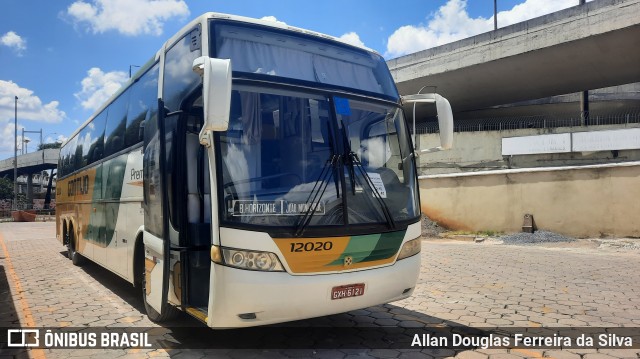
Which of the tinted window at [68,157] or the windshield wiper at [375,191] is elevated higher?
the tinted window at [68,157]

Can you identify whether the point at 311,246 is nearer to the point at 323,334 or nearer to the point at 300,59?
the point at 323,334

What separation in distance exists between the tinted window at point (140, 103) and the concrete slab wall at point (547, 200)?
45.0 feet

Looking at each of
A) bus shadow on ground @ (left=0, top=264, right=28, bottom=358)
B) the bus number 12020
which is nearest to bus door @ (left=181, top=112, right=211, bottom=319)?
the bus number 12020

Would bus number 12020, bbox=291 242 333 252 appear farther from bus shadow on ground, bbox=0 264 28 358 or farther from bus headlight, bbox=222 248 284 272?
bus shadow on ground, bbox=0 264 28 358

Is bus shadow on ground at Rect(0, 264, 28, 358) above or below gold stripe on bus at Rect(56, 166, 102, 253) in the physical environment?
below

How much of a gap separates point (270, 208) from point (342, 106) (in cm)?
138

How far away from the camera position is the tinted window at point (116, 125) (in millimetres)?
6758

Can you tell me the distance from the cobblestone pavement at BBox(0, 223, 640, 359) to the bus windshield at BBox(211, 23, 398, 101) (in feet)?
9.31

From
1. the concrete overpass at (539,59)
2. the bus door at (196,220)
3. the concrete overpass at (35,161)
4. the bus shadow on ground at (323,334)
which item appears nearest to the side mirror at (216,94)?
the bus door at (196,220)

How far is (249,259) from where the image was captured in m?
3.82

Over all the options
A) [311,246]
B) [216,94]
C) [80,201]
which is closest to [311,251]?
[311,246]

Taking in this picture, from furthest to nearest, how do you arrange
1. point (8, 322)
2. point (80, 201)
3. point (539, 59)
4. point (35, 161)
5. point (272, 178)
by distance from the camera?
point (35, 161) < point (539, 59) < point (80, 201) < point (8, 322) < point (272, 178)

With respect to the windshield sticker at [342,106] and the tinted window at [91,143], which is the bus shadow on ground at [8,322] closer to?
the tinted window at [91,143]

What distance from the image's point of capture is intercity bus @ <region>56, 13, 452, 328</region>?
12.6 feet
